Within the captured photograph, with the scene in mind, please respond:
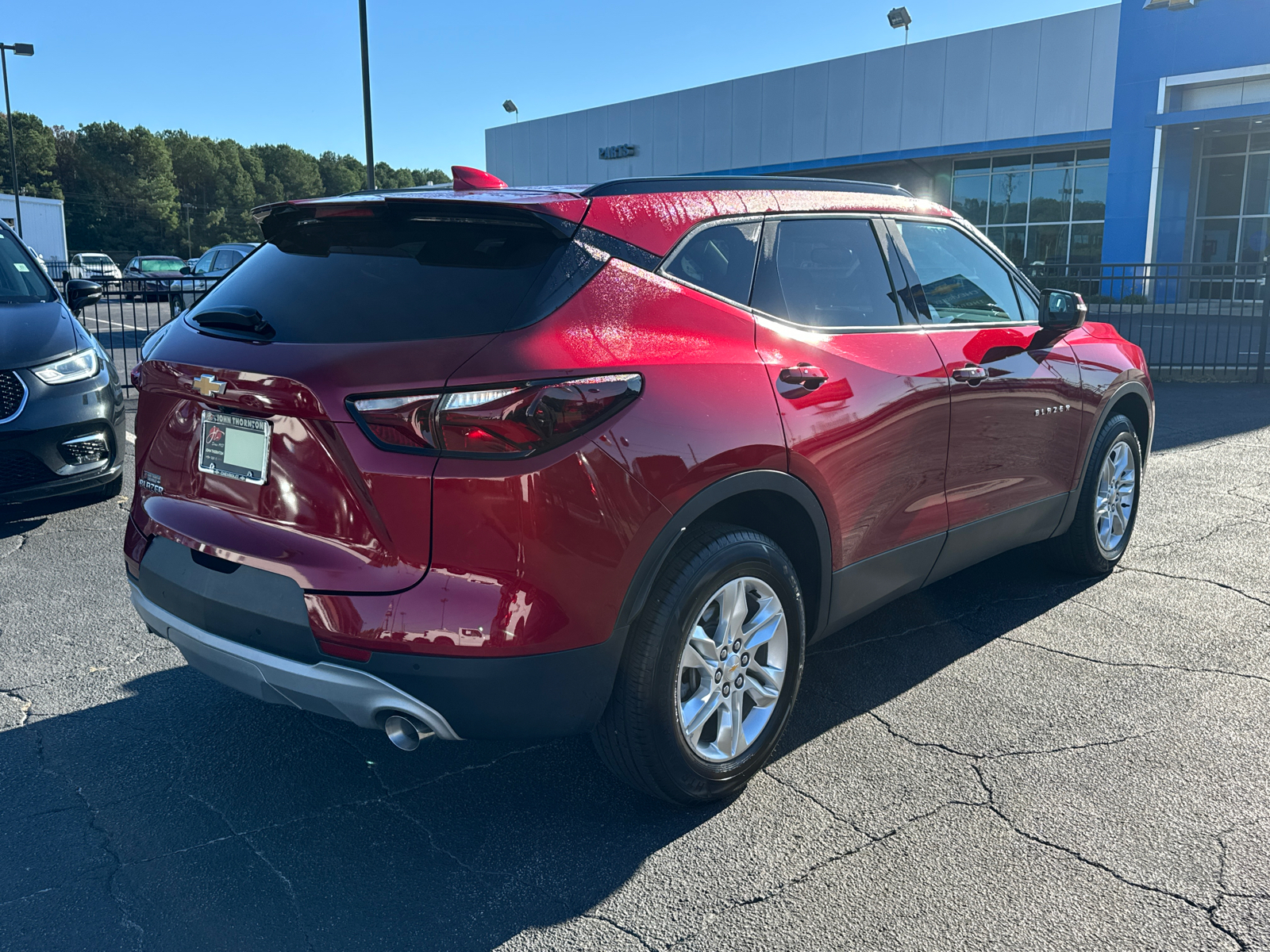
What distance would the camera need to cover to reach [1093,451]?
4.73 meters

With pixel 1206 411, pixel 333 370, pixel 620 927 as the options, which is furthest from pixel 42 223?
pixel 620 927

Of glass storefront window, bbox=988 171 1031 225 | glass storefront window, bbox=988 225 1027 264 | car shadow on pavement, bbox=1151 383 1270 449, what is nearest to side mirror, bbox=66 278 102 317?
car shadow on pavement, bbox=1151 383 1270 449

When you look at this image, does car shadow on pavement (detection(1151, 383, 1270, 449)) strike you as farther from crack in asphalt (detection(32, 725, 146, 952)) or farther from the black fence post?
crack in asphalt (detection(32, 725, 146, 952))

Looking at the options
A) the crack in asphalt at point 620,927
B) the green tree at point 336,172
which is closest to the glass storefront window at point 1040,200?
the crack in asphalt at point 620,927

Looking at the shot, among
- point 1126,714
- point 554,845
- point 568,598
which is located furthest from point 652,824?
point 1126,714

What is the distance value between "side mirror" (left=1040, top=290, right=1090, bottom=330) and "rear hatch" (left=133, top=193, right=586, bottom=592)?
94.8 inches

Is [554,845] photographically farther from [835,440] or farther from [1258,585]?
[1258,585]

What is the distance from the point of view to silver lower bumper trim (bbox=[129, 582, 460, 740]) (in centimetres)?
250

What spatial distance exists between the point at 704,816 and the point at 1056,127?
29.3m

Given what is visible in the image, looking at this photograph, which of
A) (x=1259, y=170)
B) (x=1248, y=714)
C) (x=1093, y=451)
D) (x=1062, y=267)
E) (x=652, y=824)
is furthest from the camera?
(x=1259, y=170)

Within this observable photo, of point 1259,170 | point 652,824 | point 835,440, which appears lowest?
point 652,824

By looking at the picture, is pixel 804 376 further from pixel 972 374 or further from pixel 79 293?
pixel 79 293

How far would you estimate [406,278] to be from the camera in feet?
8.87

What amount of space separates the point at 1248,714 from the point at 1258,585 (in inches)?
64.6
